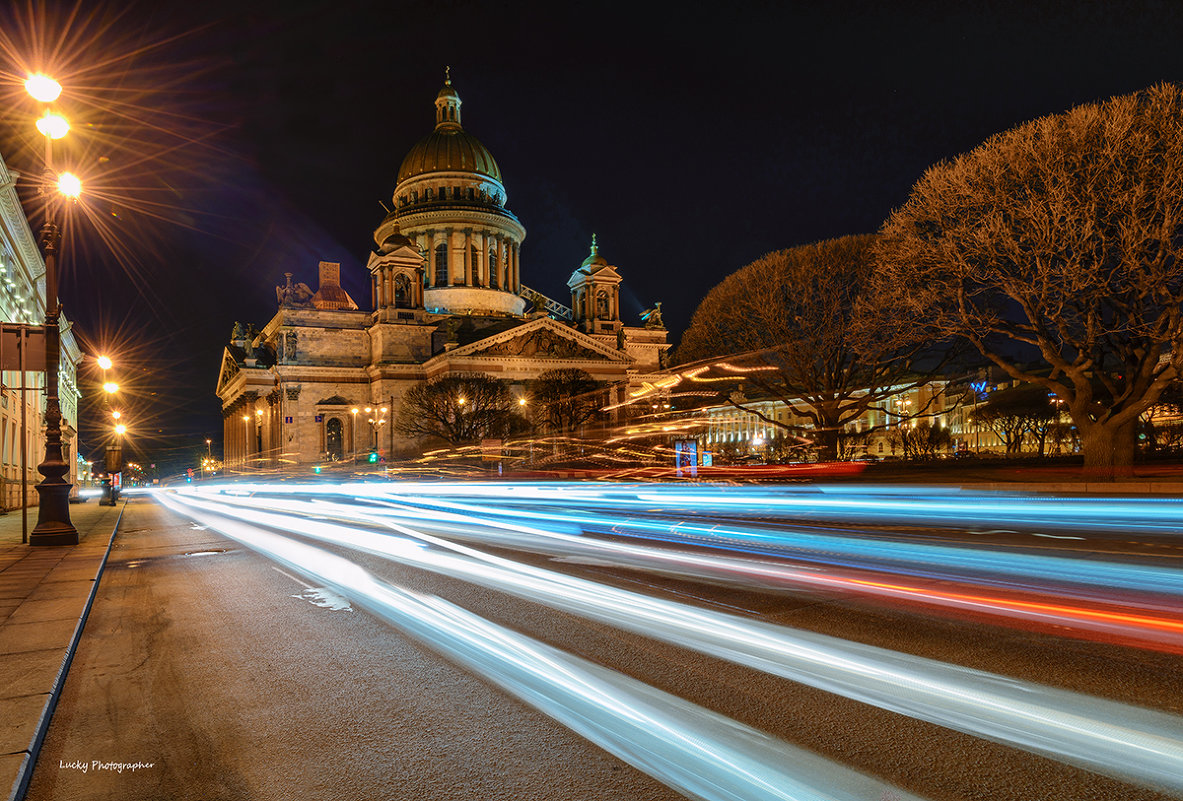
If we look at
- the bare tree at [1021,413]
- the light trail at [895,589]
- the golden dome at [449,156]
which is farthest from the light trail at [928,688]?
the golden dome at [449,156]

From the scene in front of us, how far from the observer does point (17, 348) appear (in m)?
14.3

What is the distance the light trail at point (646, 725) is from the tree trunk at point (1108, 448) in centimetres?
2556

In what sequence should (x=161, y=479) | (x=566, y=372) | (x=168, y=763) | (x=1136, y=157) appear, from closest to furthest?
1. (x=168, y=763)
2. (x=1136, y=157)
3. (x=566, y=372)
4. (x=161, y=479)

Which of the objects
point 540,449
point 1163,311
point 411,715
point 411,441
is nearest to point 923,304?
point 1163,311

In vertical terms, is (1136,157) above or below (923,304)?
above

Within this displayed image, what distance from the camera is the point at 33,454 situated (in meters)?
40.6

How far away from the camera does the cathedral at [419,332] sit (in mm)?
73188

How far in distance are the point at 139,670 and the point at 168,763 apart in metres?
2.31


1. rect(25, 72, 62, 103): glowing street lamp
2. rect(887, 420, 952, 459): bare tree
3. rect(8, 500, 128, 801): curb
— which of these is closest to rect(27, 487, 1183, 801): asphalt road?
rect(8, 500, 128, 801): curb

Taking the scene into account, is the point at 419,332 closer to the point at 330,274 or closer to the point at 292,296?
→ the point at 292,296

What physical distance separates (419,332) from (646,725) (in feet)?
247

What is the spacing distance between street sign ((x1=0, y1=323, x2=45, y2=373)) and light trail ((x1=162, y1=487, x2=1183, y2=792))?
1083 cm

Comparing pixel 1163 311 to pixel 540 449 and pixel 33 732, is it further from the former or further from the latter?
pixel 540 449

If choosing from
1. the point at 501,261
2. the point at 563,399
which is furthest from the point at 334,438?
the point at 501,261
